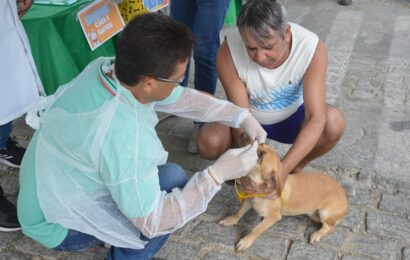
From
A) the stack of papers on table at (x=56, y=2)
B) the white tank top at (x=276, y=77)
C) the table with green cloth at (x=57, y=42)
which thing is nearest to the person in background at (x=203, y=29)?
the white tank top at (x=276, y=77)

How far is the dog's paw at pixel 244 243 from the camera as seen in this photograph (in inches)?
97.2

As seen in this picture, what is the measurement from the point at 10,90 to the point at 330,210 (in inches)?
75.9

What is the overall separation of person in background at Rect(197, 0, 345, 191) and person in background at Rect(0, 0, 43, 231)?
106cm

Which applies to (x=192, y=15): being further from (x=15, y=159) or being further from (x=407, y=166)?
(x=407, y=166)

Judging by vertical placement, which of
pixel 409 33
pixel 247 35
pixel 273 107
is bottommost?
pixel 409 33

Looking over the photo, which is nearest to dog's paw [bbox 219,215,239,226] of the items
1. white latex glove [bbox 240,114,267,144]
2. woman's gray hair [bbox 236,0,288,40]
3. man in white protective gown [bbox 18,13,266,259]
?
white latex glove [bbox 240,114,267,144]

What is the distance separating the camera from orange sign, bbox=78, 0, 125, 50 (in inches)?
117

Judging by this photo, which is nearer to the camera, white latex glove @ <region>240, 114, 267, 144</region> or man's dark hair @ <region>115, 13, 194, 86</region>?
man's dark hair @ <region>115, 13, 194, 86</region>

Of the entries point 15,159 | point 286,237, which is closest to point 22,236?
point 15,159

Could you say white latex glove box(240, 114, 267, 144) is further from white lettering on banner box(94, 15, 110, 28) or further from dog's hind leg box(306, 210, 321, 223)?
white lettering on banner box(94, 15, 110, 28)

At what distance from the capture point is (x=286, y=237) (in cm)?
257

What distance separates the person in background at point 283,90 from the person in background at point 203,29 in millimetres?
436

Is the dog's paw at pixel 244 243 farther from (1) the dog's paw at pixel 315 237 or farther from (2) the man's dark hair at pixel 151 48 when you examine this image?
(2) the man's dark hair at pixel 151 48

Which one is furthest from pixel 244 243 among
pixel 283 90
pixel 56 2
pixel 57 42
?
pixel 56 2
